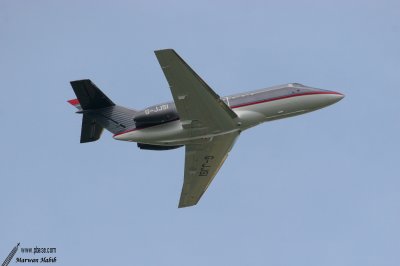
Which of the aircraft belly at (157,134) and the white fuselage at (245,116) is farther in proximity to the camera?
the white fuselage at (245,116)

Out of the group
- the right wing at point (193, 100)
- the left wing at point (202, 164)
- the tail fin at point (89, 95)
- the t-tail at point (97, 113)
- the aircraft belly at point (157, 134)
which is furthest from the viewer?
the left wing at point (202, 164)

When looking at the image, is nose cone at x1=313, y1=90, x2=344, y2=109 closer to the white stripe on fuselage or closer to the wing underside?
the white stripe on fuselage

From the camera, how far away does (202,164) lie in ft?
235

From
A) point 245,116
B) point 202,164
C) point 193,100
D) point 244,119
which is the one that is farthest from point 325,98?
point 202,164

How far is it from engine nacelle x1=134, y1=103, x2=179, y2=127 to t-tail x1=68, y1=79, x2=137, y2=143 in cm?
130

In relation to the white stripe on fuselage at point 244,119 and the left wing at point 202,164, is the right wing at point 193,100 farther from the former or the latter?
the left wing at point 202,164

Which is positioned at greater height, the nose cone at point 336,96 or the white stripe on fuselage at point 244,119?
the nose cone at point 336,96

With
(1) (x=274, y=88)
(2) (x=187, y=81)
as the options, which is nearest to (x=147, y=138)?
(2) (x=187, y=81)

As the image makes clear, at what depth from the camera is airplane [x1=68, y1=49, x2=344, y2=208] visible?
65.1 metres

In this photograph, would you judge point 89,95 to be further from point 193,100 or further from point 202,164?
point 202,164

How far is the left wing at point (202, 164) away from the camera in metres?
69.4

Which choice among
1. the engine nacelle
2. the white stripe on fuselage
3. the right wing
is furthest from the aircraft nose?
the engine nacelle

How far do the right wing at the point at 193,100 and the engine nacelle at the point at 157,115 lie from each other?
4.54 feet

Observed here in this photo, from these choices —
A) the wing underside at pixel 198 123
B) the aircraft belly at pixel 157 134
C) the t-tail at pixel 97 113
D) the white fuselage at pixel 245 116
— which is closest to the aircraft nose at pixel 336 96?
the white fuselage at pixel 245 116
